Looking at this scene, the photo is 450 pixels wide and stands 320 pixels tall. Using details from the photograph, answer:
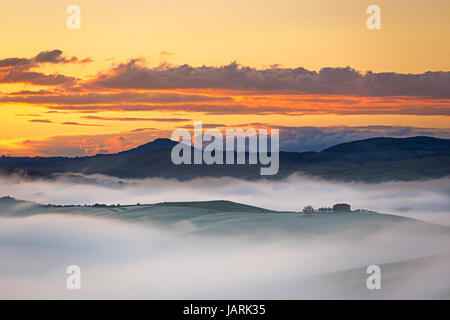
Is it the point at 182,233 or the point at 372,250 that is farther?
the point at 182,233

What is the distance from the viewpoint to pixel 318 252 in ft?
164

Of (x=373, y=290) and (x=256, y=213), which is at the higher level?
(x=256, y=213)

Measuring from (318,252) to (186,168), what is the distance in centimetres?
2780

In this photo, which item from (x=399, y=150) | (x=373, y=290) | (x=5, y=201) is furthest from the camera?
(x=399, y=150)

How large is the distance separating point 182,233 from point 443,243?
64.3 ft

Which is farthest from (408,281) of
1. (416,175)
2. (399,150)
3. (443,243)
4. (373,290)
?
(399,150)

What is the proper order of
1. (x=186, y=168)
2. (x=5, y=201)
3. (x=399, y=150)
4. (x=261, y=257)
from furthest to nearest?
(x=399, y=150) → (x=186, y=168) → (x=5, y=201) → (x=261, y=257)

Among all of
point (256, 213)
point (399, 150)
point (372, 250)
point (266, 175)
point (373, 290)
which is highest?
point (399, 150)

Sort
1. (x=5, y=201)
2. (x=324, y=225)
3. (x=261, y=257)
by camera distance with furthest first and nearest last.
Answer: (x=5, y=201), (x=324, y=225), (x=261, y=257)

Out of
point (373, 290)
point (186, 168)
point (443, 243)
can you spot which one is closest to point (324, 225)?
point (443, 243)

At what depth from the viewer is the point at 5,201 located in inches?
2432

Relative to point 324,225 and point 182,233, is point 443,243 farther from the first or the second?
point 182,233

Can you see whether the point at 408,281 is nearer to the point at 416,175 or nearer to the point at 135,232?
the point at 135,232

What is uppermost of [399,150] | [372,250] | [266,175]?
[399,150]
